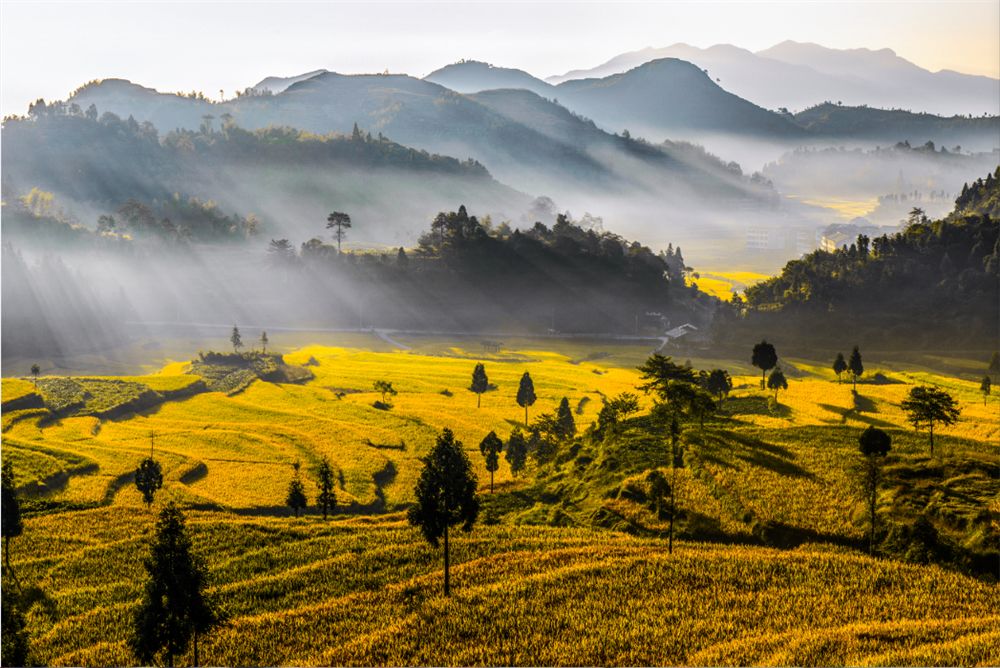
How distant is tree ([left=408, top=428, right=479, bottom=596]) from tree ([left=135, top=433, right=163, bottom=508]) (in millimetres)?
31564

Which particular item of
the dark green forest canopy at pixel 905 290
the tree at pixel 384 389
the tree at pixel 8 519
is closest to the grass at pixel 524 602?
the tree at pixel 8 519

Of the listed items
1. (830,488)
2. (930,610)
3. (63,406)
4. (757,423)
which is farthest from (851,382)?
(63,406)

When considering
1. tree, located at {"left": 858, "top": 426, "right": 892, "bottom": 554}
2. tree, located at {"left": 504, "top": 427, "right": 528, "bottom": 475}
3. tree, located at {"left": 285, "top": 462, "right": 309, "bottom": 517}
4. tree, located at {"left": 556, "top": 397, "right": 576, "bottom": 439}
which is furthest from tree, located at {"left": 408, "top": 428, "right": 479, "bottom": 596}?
tree, located at {"left": 556, "top": 397, "right": 576, "bottom": 439}

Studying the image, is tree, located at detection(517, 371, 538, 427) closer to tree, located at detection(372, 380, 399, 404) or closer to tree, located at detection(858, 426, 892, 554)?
tree, located at detection(372, 380, 399, 404)

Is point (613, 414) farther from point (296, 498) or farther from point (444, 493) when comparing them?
point (444, 493)

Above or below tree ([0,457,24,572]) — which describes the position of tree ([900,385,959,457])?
above

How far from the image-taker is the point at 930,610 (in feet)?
125

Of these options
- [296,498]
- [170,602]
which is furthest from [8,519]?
[170,602]

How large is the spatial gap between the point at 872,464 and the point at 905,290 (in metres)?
154

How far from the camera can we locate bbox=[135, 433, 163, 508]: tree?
202 ft

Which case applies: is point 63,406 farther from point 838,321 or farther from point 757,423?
point 838,321

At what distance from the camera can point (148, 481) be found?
61.9m

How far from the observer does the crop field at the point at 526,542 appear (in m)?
35.0

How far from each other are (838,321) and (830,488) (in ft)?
444
